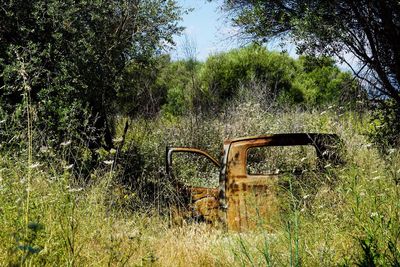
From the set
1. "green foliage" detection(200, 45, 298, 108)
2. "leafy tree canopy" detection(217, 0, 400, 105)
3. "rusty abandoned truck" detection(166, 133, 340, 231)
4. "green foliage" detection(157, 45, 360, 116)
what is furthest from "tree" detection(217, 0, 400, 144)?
"green foliage" detection(200, 45, 298, 108)

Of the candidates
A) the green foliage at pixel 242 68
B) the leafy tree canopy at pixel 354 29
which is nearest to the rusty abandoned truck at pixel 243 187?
the leafy tree canopy at pixel 354 29

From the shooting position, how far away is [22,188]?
4.51 m

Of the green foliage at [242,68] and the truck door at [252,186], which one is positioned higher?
the green foliage at [242,68]

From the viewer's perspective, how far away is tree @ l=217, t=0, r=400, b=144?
7492 mm

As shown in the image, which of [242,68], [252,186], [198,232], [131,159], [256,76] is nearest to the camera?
[198,232]

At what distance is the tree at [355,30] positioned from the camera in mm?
7492

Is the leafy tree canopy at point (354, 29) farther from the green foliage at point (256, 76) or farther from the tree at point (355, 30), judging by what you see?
the green foliage at point (256, 76)

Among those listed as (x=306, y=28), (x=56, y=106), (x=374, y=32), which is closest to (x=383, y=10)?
(x=374, y=32)

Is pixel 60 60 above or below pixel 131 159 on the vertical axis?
above

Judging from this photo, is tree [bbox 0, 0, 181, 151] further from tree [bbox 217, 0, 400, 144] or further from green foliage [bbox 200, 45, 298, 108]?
green foliage [bbox 200, 45, 298, 108]

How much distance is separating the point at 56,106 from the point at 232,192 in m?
3.85

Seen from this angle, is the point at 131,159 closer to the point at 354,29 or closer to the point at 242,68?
the point at 354,29

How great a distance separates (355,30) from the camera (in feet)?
26.1

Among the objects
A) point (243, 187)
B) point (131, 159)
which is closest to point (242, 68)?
point (131, 159)
